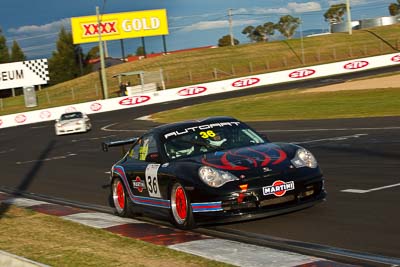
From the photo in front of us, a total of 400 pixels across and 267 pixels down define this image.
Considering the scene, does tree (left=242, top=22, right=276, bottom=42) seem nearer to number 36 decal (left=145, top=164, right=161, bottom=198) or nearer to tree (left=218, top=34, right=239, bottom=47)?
tree (left=218, top=34, right=239, bottom=47)

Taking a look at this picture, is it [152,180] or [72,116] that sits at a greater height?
[152,180]

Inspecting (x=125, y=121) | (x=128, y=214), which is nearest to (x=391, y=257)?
(x=128, y=214)

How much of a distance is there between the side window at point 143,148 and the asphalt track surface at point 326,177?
1.51 meters

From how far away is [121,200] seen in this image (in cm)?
1093

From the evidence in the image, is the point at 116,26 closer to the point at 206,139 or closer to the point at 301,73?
the point at 301,73

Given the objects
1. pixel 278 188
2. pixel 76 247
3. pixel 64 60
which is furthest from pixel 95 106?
pixel 64 60

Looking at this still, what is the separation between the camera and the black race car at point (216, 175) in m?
8.70

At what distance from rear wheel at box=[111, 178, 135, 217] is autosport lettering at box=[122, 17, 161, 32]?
81.2 metres

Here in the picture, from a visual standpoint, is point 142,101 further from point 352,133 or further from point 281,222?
point 281,222

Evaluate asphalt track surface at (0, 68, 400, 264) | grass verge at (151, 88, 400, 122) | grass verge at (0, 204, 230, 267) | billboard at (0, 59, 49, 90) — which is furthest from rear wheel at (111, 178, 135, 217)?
billboard at (0, 59, 49, 90)

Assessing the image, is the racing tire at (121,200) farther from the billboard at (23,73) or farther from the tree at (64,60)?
the tree at (64,60)

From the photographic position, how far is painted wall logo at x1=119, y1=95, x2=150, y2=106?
5672 cm

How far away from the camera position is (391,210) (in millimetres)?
8891

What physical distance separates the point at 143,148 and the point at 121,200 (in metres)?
0.94
